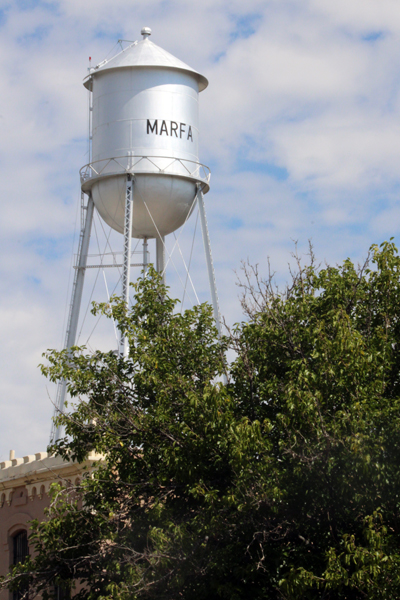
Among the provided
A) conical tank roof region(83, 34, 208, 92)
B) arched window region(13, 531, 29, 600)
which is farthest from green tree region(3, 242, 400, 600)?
conical tank roof region(83, 34, 208, 92)

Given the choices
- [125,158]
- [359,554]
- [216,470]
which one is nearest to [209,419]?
[216,470]

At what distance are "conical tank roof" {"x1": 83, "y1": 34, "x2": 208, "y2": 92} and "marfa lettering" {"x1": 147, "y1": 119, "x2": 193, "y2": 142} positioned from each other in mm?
1588

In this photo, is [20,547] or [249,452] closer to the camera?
[249,452]

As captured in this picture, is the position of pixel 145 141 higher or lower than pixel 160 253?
higher

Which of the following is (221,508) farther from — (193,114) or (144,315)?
(193,114)

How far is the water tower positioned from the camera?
2302cm

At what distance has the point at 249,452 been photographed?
39.0 feet

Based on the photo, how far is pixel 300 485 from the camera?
39.2ft

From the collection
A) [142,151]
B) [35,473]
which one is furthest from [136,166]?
[35,473]

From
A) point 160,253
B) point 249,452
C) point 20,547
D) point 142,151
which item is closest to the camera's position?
point 249,452

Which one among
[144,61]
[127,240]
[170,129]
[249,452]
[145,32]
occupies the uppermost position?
[145,32]

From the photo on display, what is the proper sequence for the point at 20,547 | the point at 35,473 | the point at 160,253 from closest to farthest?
the point at 35,473, the point at 20,547, the point at 160,253

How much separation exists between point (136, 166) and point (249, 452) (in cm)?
1259

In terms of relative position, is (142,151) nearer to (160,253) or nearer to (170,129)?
(170,129)
